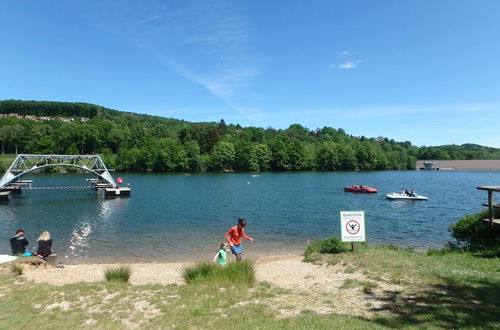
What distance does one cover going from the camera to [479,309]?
23.7ft

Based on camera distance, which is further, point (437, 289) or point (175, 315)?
point (437, 289)

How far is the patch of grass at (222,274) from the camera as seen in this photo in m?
10.5

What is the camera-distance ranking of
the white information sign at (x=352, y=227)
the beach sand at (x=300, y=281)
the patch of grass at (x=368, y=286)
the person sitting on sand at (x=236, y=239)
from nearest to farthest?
the beach sand at (x=300, y=281)
the patch of grass at (x=368, y=286)
the person sitting on sand at (x=236, y=239)
the white information sign at (x=352, y=227)

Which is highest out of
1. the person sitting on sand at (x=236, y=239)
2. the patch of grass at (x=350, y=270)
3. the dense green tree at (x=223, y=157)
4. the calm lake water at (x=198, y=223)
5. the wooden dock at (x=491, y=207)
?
the dense green tree at (x=223, y=157)

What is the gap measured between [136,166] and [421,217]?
114787mm

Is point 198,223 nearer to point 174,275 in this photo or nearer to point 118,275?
point 174,275

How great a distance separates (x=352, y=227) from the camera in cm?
1438

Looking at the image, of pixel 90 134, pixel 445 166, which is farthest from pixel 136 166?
pixel 445 166

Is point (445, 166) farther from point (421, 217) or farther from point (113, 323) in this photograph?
point (113, 323)

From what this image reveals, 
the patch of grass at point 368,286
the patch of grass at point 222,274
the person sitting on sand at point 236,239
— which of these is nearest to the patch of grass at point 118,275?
the patch of grass at point 222,274

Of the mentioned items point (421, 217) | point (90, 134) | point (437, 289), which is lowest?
point (421, 217)

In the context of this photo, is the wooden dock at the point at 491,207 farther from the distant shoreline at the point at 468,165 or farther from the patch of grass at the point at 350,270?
the distant shoreline at the point at 468,165

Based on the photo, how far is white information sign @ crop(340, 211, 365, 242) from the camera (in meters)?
14.3

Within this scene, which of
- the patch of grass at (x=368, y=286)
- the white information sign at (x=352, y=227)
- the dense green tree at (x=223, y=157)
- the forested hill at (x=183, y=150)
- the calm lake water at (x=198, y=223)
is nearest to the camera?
the patch of grass at (x=368, y=286)
